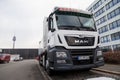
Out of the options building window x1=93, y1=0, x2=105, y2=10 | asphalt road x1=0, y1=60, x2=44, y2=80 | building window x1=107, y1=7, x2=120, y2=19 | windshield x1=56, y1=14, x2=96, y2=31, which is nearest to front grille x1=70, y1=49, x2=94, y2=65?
windshield x1=56, y1=14, x2=96, y2=31

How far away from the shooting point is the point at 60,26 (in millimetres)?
6324

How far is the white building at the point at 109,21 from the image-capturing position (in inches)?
1316

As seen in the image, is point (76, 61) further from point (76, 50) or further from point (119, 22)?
point (119, 22)

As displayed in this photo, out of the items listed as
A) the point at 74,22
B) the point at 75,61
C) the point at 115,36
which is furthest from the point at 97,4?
the point at 75,61

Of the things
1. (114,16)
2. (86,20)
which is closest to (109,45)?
(114,16)

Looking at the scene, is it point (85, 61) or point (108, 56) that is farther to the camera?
point (108, 56)

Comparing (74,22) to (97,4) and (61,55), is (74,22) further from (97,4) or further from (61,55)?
(97,4)

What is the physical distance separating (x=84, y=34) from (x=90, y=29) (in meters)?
0.65

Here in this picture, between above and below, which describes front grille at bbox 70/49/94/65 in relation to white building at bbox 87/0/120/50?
below

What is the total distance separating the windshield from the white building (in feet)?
86.2

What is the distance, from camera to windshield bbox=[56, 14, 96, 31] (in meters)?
6.39

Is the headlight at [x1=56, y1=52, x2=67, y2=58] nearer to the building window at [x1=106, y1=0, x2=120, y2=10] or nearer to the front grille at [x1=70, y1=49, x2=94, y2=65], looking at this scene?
the front grille at [x1=70, y1=49, x2=94, y2=65]

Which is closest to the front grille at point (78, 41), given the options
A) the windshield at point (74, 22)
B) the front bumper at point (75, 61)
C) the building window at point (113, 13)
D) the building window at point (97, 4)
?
the front bumper at point (75, 61)

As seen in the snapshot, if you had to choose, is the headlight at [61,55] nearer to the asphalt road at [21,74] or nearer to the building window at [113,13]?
the asphalt road at [21,74]
